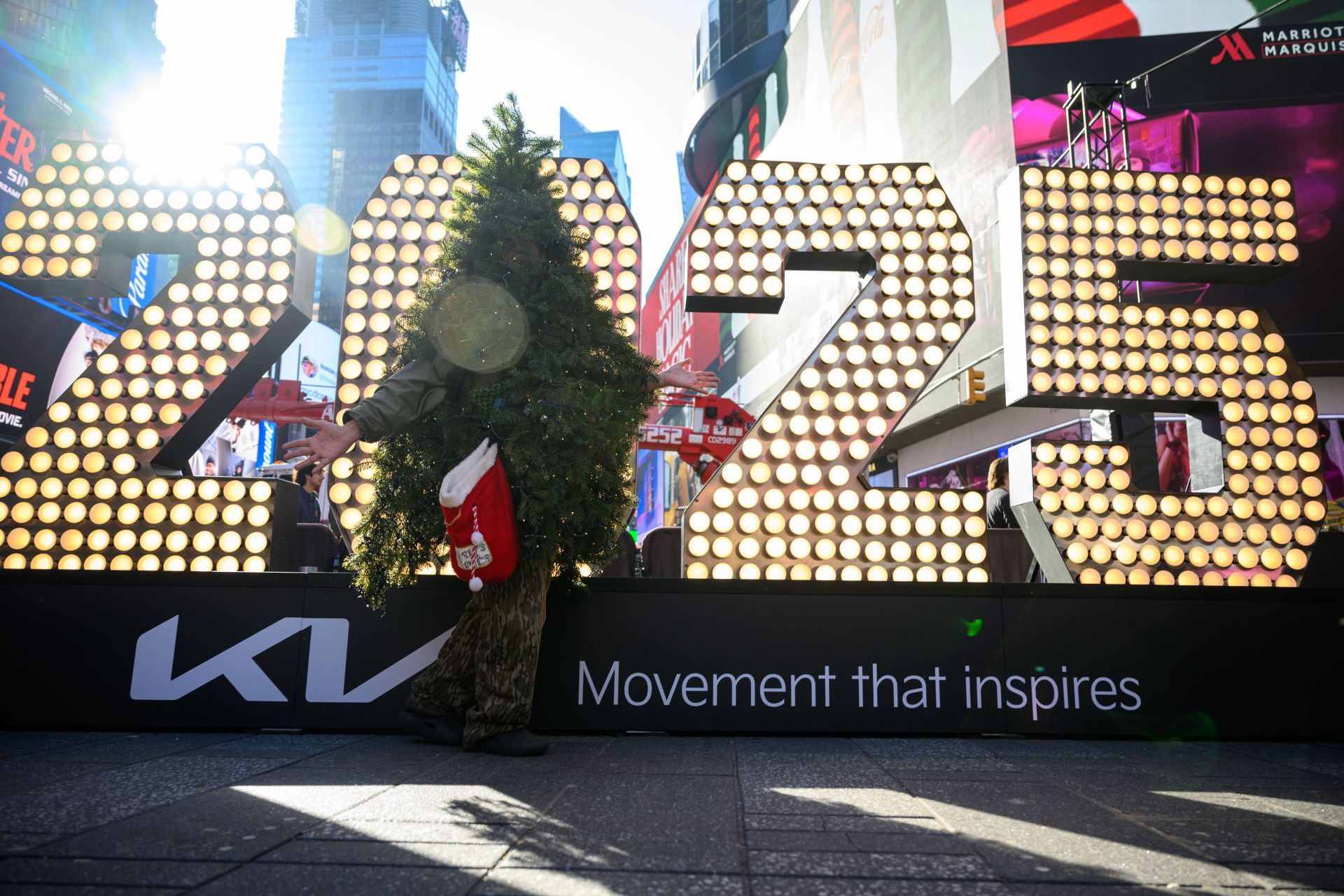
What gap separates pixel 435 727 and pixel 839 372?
122 inches

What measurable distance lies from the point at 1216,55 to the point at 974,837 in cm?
1820

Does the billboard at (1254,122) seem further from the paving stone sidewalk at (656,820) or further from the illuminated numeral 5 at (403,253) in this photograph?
the paving stone sidewalk at (656,820)

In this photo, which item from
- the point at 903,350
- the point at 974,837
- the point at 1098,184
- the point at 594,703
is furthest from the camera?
the point at 1098,184

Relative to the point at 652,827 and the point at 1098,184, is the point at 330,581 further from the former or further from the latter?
the point at 1098,184

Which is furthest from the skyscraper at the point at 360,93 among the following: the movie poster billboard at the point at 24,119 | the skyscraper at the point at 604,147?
the movie poster billboard at the point at 24,119

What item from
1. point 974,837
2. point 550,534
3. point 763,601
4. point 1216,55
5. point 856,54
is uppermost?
point 856,54

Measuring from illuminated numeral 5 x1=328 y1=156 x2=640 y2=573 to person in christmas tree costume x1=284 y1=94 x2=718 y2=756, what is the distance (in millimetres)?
1133

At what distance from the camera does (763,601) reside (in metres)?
4.20

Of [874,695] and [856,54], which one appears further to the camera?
[856,54]

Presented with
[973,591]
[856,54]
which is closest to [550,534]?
[973,591]

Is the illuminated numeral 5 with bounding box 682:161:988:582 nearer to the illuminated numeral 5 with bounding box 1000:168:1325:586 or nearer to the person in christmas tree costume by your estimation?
the illuminated numeral 5 with bounding box 1000:168:1325:586

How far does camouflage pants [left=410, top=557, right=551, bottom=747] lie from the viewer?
3385 millimetres

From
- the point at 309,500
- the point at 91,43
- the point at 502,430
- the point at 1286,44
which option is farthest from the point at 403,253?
the point at 91,43

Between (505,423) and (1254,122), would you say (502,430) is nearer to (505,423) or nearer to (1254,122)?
(505,423)
